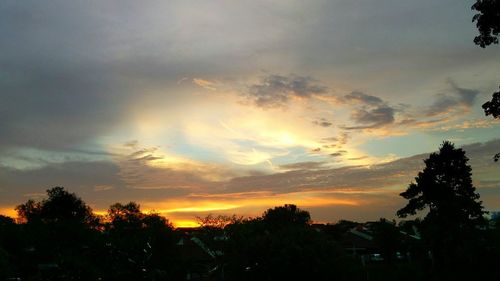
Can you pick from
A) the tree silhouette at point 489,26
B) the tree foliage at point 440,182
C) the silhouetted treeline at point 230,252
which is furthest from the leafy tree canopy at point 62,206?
the tree silhouette at point 489,26

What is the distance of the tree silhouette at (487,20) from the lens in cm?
1513

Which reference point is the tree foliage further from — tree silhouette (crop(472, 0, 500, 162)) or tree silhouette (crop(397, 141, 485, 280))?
tree silhouette (crop(472, 0, 500, 162))

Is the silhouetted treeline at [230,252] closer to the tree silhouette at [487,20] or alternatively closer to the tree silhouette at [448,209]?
the tree silhouette at [448,209]

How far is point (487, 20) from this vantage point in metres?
15.4

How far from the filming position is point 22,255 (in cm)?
4750

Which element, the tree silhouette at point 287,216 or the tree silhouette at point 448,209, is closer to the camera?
the tree silhouette at point 448,209

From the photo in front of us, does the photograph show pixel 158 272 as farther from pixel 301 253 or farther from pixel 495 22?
pixel 495 22

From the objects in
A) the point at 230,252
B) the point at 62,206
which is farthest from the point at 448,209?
the point at 62,206

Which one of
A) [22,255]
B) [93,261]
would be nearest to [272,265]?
[93,261]

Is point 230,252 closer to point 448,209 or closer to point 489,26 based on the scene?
point 448,209

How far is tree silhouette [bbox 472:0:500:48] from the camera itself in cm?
1513

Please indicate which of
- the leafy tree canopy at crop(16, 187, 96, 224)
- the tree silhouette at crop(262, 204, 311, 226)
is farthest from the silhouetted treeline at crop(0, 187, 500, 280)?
the leafy tree canopy at crop(16, 187, 96, 224)

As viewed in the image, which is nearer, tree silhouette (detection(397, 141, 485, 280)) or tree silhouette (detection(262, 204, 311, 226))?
tree silhouette (detection(397, 141, 485, 280))

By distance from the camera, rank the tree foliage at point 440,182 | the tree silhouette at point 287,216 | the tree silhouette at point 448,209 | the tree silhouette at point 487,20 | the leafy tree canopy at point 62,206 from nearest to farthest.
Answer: the tree silhouette at point 487,20
the tree silhouette at point 448,209
the tree foliage at point 440,182
the tree silhouette at point 287,216
the leafy tree canopy at point 62,206
